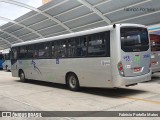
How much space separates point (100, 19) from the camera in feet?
107

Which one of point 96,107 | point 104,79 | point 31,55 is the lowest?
point 96,107

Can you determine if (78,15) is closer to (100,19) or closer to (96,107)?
(100,19)

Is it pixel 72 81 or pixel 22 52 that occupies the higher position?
pixel 22 52

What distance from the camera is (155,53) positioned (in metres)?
14.9

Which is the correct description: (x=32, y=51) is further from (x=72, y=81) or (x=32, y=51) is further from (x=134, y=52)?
(x=134, y=52)

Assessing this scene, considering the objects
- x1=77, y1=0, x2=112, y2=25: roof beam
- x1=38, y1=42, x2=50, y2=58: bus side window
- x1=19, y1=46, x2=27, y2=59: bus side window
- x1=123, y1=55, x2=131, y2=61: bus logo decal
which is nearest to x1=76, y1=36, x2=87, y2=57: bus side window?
x1=123, y1=55, x2=131, y2=61: bus logo decal

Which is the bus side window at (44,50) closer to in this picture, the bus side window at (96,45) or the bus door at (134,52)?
the bus side window at (96,45)

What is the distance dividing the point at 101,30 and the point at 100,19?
22.8 m

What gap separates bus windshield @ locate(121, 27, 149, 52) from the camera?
9.84 m

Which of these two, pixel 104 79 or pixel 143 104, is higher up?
pixel 104 79

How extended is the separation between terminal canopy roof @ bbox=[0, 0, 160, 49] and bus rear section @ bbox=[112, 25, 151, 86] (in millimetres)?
15710

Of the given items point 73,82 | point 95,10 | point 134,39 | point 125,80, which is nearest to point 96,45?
point 134,39

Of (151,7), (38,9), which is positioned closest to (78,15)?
(38,9)

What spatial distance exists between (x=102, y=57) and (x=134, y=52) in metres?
1.23
